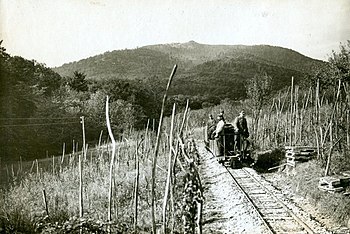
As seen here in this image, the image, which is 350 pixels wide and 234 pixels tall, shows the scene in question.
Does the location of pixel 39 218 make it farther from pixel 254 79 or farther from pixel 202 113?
pixel 202 113

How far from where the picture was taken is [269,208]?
488 centimetres

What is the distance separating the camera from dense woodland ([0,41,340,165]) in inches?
263

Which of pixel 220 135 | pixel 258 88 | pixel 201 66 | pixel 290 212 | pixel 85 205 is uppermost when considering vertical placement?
pixel 201 66

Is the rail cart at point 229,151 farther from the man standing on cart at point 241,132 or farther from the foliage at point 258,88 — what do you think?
the foliage at point 258,88

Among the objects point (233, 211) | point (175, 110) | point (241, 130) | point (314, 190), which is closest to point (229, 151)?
point (241, 130)

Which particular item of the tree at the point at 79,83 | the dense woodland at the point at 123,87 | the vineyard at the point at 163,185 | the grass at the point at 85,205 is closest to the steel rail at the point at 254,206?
the vineyard at the point at 163,185

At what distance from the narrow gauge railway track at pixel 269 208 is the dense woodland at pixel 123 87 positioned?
184 cm

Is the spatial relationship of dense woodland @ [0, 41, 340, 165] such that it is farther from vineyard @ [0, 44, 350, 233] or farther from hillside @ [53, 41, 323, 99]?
vineyard @ [0, 44, 350, 233]

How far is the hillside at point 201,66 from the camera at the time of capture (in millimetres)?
6066

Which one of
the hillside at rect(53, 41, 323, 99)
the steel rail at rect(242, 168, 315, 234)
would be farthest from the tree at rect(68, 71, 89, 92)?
the steel rail at rect(242, 168, 315, 234)

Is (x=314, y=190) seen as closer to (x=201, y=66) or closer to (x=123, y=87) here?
(x=201, y=66)

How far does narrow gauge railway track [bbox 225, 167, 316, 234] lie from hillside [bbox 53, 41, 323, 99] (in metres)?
1.94

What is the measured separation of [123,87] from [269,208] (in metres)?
5.32

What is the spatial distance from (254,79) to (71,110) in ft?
16.4
